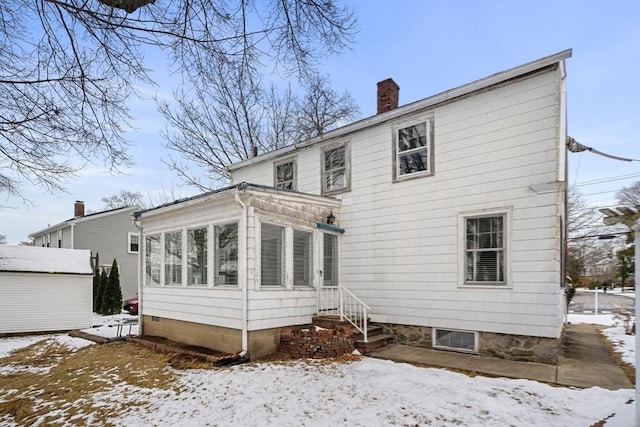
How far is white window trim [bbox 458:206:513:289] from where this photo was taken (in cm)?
664

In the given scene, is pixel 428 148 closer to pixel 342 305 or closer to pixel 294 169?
pixel 342 305

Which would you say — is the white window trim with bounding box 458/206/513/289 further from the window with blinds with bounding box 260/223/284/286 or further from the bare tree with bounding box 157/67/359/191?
the bare tree with bounding box 157/67/359/191

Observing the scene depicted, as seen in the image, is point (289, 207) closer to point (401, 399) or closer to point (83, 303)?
point (401, 399)

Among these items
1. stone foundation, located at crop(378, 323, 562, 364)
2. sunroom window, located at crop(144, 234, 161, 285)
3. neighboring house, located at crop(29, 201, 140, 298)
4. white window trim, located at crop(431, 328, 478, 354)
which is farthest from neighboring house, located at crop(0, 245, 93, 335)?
white window trim, located at crop(431, 328, 478, 354)

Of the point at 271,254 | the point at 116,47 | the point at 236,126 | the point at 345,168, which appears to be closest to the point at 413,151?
the point at 345,168

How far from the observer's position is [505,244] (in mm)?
6734

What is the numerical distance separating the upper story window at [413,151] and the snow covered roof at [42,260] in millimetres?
12558

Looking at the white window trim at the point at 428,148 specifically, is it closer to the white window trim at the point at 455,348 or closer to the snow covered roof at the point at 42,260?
the white window trim at the point at 455,348

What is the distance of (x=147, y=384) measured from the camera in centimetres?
584

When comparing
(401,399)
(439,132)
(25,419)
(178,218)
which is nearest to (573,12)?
(439,132)

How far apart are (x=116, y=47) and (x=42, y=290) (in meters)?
12.9

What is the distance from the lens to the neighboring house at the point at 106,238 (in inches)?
817

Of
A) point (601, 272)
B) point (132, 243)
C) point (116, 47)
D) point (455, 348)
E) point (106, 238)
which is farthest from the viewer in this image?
point (601, 272)

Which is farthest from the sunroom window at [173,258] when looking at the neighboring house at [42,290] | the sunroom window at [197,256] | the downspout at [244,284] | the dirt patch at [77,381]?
the neighboring house at [42,290]
